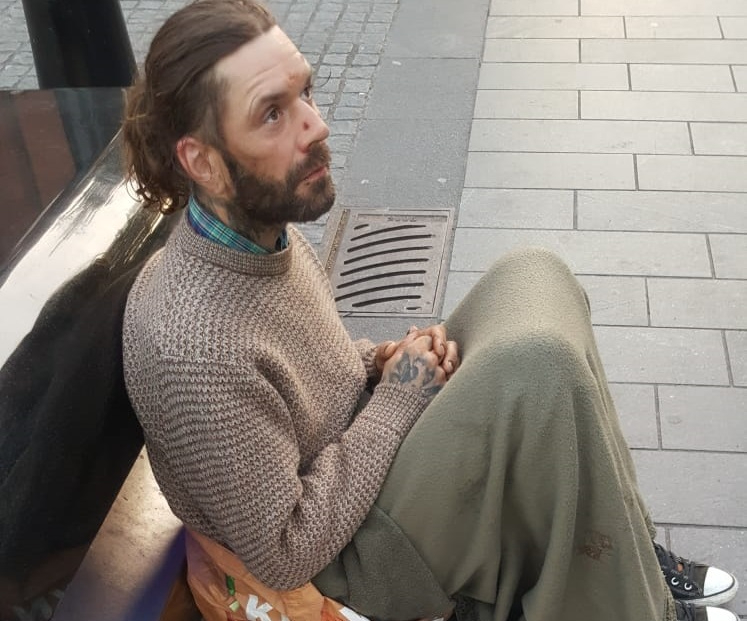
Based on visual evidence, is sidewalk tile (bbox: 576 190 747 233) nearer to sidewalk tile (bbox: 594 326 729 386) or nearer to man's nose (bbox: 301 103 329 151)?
sidewalk tile (bbox: 594 326 729 386)

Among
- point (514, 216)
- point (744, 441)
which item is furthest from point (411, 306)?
point (744, 441)

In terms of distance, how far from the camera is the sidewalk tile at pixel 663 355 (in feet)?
11.6

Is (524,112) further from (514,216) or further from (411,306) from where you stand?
(411,306)

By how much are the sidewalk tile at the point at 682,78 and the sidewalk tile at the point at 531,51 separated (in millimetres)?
352

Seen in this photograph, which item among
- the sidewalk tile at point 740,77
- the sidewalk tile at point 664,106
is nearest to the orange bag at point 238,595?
the sidewalk tile at point 664,106

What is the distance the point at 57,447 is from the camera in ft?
6.55

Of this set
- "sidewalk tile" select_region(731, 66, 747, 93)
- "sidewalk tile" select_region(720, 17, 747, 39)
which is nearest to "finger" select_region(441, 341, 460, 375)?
"sidewalk tile" select_region(731, 66, 747, 93)

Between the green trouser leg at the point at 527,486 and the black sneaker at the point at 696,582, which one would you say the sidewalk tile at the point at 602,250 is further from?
the green trouser leg at the point at 527,486

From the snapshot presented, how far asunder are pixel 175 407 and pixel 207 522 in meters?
0.34

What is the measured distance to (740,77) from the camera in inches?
207

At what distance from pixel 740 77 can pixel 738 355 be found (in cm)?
213

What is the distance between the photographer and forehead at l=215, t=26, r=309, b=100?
6.40 ft

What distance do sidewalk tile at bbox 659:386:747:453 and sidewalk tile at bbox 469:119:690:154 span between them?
5.17 feet

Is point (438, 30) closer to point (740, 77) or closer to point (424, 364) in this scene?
point (740, 77)
